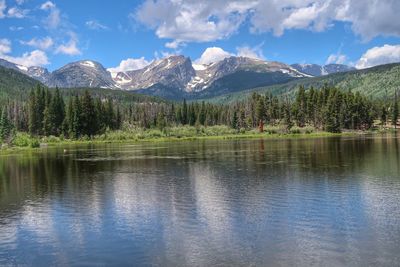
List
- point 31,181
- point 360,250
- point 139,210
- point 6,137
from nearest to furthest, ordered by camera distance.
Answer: point 360,250 → point 139,210 → point 31,181 → point 6,137

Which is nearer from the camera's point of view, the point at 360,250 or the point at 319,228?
the point at 360,250

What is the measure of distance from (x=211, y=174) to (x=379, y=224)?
115 ft

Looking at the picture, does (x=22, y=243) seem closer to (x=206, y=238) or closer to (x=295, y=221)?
(x=206, y=238)

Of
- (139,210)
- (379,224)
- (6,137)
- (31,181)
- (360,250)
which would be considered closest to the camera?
(360,250)

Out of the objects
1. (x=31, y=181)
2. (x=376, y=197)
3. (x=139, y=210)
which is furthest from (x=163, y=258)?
(x=31, y=181)

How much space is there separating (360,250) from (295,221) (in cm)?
802

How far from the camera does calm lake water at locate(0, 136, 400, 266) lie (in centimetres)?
2677

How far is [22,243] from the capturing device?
31.0m

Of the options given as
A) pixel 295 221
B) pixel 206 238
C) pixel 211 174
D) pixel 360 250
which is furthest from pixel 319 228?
pixel 211 174

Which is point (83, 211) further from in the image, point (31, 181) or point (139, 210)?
point (31, 181)

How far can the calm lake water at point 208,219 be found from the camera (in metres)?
26.8

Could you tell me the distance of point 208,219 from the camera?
3597cm

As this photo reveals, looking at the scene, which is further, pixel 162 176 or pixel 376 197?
pixel 162 176

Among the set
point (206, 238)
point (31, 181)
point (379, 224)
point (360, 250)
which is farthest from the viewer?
point (31, 181)
